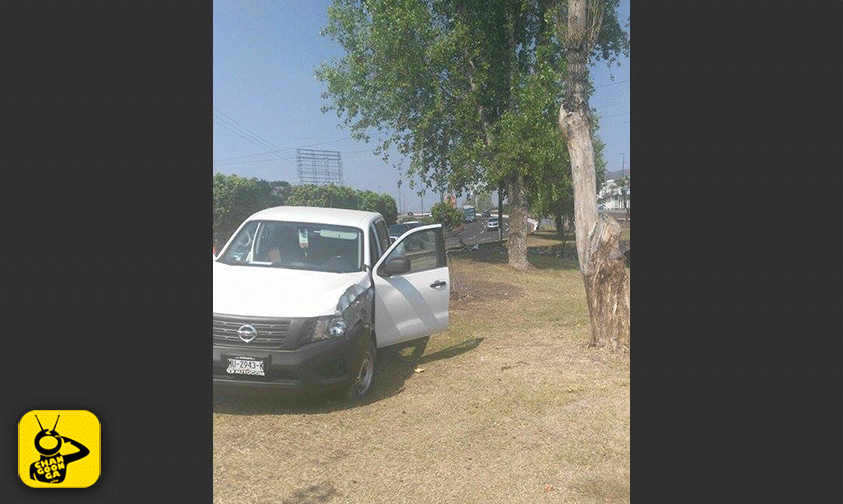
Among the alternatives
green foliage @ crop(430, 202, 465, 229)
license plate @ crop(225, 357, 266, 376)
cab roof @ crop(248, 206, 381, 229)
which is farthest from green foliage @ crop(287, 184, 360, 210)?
license plate @ crop(225, 357, 266, 376)

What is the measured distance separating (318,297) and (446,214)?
1476cm

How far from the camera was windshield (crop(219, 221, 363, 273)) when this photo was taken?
237 inches

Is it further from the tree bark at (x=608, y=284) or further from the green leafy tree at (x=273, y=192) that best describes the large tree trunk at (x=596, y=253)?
the green leafy tree at (x=273, y=192)

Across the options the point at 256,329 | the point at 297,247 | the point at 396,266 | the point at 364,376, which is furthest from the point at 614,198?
the point at 256,329

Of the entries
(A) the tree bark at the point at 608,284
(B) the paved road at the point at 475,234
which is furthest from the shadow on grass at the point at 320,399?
(B) the paved road at the point at 475,234

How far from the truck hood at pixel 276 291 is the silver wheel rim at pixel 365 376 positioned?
25.3 inches

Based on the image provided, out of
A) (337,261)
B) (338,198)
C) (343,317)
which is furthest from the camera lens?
(338,198)

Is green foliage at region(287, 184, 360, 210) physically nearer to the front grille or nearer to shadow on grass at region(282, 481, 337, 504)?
the front grille

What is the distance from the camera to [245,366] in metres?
4.73

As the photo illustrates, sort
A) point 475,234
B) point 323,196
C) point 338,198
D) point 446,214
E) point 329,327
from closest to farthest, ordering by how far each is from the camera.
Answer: point 329,327, point 323,196, point 338,198, point 446,214, point 475,234

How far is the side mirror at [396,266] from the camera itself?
609 centimetres

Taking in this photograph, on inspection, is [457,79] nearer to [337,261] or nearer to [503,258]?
[503,258]

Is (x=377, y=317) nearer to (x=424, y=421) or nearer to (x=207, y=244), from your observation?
(x=424, y=421)

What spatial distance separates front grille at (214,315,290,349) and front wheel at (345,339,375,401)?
0.82 metres
